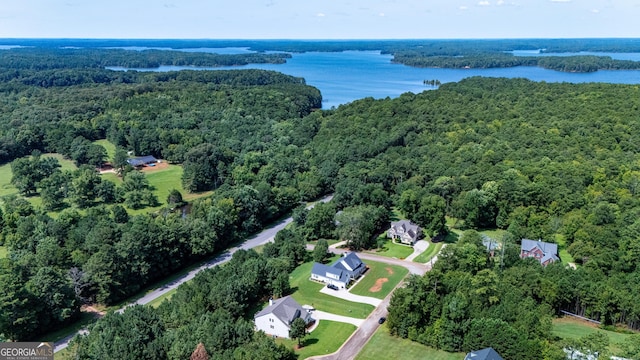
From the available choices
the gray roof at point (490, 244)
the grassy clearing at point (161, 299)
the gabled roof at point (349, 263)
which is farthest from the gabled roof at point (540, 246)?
the grassy clearing at point (161, 299)

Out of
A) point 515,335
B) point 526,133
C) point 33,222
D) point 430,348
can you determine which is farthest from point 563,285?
point 33,222

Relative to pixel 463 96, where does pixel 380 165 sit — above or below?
below

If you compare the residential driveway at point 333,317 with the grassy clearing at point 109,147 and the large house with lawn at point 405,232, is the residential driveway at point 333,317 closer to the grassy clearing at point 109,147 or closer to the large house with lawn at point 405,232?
the large house with lawn at point 405,232

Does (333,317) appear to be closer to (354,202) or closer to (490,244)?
(490,244)

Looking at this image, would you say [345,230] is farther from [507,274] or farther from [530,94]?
[530,94]

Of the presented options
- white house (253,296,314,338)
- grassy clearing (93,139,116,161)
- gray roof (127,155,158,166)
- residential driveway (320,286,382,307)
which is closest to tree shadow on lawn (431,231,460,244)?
residential driveway (320,286,382,307)

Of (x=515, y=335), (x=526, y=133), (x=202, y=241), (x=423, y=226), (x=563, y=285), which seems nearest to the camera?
(x=515, y=335)
